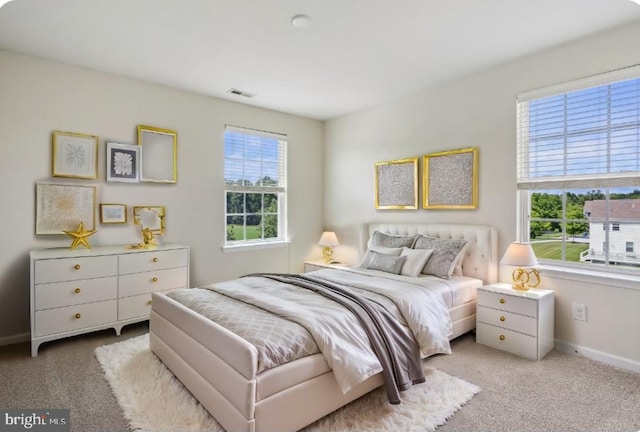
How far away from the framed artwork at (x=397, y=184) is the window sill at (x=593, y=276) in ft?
5.04

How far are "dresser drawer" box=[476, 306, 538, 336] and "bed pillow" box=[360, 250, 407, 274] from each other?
0.81 metres

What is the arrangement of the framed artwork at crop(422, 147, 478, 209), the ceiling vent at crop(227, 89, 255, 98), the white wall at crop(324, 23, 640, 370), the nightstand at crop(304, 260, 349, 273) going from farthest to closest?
the nightstand at crop(304, 260, 349, 273) → the ceiling vent at crop(227, 89, 255, 98) → the framed artwork at crop(422, 147, 478, 209) → the white wall at crop(324, 23, 640, 370)

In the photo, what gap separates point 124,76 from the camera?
3.61 meters

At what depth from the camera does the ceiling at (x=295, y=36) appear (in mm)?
2408

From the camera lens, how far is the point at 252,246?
15.1ft

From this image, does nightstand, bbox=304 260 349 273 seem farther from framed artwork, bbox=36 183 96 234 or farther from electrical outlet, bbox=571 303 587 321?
framed artwork, bbox=36 183 96 234

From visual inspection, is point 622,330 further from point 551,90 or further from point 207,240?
point 207,240

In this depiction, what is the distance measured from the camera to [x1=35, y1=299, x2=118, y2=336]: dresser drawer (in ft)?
9.43

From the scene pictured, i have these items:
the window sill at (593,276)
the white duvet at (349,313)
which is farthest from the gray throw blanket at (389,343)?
the window sill at (593,276)

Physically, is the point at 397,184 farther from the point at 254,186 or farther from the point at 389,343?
the point at 389,343

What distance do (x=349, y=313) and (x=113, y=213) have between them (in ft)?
9.03

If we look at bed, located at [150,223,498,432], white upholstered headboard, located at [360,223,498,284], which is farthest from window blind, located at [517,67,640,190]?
bed, located at [150,223,498,432]

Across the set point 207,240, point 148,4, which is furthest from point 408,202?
point 148,4

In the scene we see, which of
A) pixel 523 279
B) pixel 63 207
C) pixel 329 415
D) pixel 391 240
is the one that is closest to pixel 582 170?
pixel 523 279
